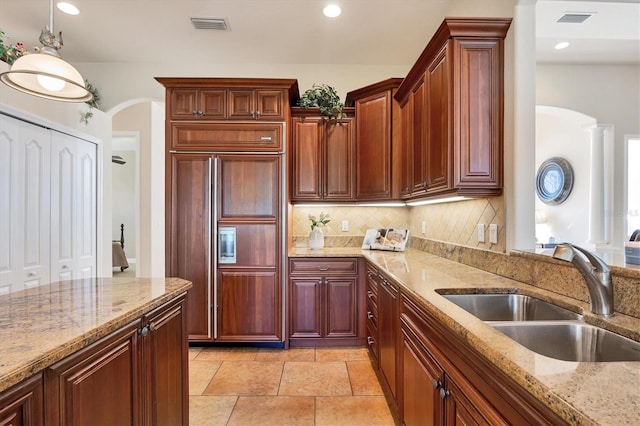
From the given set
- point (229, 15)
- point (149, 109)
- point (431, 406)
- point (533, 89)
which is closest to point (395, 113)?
point (533, 89)

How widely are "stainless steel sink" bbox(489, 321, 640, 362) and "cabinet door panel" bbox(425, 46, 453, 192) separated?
101 cm

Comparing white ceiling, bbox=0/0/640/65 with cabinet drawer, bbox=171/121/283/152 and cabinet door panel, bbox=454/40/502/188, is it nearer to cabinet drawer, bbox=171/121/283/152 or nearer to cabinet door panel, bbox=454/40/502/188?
cabinet door panel, bbox=454/40/502/188

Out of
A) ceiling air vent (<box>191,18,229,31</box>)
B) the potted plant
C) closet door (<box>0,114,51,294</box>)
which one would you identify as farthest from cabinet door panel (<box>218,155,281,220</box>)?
closet door (<box>0,114,51,294</box>)

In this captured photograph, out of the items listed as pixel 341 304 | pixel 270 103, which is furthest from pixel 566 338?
pixel 270 103

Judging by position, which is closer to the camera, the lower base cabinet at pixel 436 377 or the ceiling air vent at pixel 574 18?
the lower base cabinet at pixel 436 377

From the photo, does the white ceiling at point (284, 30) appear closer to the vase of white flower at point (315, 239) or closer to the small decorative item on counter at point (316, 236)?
the small decorative item on counter at point (316, 236)

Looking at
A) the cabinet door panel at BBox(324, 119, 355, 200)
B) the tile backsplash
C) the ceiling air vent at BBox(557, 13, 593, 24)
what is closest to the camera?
the tile backsplash

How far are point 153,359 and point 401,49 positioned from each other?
11.5ft

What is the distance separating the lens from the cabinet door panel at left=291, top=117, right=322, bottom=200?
344 centimetres

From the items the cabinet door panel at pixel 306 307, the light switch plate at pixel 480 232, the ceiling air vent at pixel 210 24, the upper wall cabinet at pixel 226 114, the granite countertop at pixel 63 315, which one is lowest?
the cabinet door panel at pixel 306 307

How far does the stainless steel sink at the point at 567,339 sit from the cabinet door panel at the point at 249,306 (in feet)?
7.44

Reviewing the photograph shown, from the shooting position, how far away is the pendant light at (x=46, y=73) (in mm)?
1523

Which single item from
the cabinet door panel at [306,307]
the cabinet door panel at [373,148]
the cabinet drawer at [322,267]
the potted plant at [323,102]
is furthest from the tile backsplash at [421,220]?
the potted plant at [323,102]

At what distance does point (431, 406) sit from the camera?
4.34 feet
